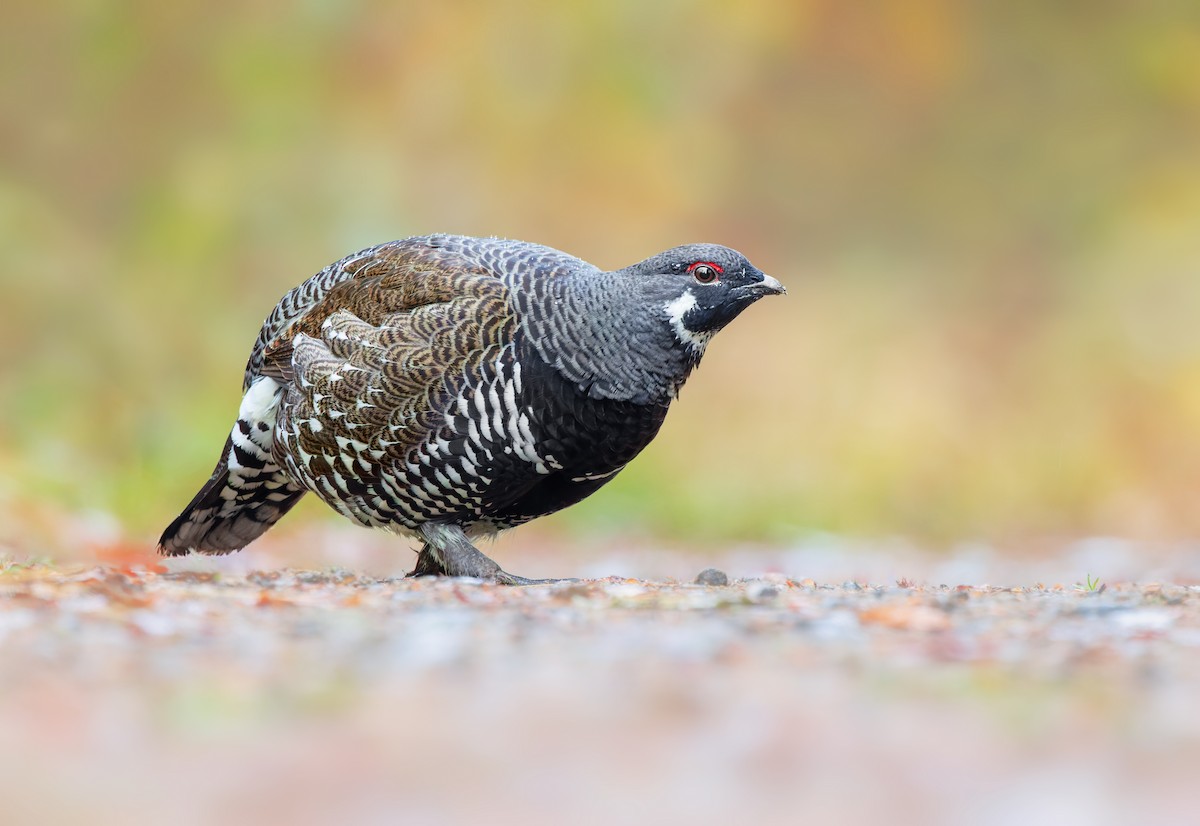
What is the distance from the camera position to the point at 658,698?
3.25 m

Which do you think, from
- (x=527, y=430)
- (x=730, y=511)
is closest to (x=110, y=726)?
(x=527, y=430)

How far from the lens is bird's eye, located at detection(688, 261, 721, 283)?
6.09 metres

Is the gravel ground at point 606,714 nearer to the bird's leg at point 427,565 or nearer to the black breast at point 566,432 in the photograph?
the black breast at point 566,432

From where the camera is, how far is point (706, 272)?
6094 millimetres

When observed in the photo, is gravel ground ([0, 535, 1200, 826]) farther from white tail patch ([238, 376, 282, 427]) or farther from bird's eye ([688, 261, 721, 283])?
white tail patch ([238, 376, 282, 427])

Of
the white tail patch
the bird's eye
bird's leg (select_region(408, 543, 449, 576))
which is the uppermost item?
the white tail patch

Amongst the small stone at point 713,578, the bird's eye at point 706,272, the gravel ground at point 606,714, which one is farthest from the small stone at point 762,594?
the bird's eye at point 706,272

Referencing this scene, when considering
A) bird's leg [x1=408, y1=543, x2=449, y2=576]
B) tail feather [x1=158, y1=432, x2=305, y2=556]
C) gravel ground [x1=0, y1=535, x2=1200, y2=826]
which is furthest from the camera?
tail feather [x1=158, y1=432, x2=305, y2=556]

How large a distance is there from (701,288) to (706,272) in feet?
0.27

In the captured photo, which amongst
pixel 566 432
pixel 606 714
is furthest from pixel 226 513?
pixel 606 714

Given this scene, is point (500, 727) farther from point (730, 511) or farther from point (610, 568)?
point (730, 511)

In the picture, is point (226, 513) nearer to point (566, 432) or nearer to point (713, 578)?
point (566, 432)

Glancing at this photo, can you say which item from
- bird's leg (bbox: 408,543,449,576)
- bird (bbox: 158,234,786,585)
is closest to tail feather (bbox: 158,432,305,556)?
bird (bbox: 158,234,786,585)

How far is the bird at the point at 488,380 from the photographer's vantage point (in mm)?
5902
